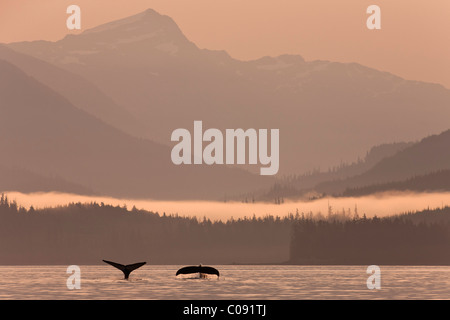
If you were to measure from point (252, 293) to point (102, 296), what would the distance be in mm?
23166

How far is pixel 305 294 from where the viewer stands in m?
125
